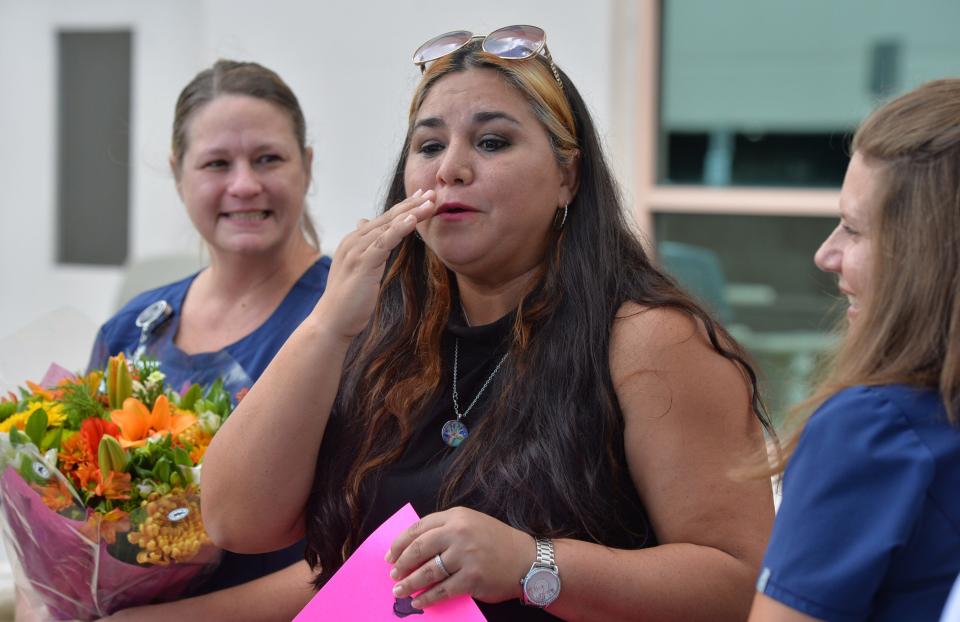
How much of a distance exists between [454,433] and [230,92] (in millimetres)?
1053

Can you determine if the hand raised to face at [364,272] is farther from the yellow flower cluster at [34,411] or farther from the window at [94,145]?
the window at [94,145]

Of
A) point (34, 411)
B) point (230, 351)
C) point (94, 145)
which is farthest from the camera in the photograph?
point (94, 145)

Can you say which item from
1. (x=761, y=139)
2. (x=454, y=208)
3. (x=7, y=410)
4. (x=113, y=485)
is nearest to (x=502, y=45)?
(x=454, y=208)

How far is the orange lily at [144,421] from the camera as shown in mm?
1757

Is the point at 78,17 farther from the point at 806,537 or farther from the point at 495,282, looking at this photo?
the point at 806,537

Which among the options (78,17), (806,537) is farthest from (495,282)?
(78,17)

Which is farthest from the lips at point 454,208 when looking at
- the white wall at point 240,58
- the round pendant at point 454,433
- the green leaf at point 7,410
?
the white wall at point 240,58

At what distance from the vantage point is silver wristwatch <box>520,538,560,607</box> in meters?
1.41

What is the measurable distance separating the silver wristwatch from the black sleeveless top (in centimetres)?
14

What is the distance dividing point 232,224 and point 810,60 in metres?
2.30

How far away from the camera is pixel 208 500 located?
5.53 feet

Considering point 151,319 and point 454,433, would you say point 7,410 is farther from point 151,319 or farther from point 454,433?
point 454,433

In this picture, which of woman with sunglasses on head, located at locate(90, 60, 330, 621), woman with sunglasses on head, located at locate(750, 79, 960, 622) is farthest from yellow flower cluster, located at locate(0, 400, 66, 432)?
woman with sunglasses on head, located at locate(750, 79, 960, 622)

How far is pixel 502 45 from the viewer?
1718mm
